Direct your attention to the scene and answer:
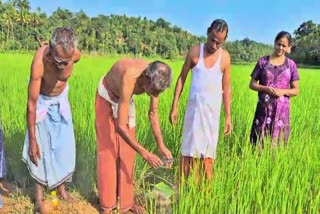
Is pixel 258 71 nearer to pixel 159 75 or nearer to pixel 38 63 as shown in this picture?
pixel 159 75

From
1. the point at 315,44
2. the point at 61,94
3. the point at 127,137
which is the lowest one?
the point at 127,137

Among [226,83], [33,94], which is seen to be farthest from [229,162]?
[33,94]

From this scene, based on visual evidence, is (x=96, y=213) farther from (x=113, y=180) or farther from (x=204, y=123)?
(x=204, y=123)

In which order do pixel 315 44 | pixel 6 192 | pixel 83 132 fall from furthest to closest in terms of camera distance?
pixel 315 44
pixel 83 132
pixel 6 192

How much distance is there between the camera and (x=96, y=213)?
2746 mm

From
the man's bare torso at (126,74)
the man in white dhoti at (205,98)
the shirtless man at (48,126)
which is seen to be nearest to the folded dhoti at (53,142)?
the shirtless man at (48,126)

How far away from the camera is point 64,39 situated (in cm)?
227

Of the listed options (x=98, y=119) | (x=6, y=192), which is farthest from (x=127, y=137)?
(x=6, y=192)

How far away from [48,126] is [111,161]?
473mm

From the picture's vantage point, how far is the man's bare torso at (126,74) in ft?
7.34

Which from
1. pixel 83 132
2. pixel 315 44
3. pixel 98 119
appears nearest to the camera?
pixel 98 119

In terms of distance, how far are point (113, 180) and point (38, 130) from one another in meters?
0.58

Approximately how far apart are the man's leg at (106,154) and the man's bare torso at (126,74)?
0.11 meters

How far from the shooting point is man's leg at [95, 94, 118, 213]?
102 inches
